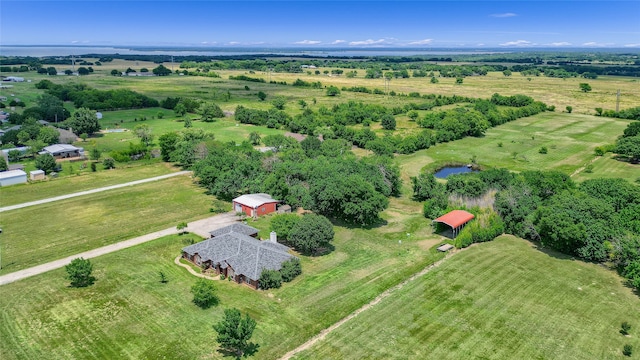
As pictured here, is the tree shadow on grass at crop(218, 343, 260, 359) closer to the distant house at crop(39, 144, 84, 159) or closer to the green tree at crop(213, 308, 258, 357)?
the green tree at crop(213, 308, 258, 357)

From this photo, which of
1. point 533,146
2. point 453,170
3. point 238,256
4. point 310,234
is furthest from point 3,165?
point 533,146

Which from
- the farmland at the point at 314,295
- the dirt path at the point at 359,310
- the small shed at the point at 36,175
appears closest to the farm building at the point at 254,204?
the farmland at the point at 314,295

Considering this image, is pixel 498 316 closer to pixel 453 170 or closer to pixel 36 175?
pixel 453 170

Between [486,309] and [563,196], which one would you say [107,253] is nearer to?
[486,309]

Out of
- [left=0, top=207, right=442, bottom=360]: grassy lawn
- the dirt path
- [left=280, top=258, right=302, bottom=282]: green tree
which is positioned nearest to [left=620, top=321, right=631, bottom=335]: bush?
the dirt path

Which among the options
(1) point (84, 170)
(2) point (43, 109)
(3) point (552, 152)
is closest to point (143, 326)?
(1) point (84, 170)

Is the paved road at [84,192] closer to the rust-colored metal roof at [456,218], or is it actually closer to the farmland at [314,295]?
the farmland at [314,295]

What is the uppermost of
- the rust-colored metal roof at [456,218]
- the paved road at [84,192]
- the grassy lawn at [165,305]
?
the rust-colored metal roof at [456,218]
